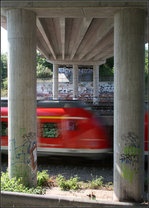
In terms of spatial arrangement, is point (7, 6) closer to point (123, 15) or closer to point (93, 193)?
point (123, 15)

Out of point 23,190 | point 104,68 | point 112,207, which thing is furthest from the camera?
point 104,68

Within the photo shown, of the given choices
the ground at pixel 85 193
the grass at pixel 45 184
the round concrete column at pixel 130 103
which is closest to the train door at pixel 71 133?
the grass at pixel 45 184

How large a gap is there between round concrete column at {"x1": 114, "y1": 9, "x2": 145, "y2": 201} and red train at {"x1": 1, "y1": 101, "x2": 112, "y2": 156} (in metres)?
3.10

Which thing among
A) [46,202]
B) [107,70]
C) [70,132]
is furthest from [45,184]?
[107,70]

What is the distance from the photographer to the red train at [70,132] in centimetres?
1081

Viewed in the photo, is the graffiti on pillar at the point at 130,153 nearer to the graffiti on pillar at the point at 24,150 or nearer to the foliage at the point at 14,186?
the foliage at the point at 14,186

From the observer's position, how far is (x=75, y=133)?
35.8ft

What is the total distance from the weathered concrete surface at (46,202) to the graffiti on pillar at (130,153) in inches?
60.0

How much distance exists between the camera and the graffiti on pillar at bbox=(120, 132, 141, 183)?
7.62 metres

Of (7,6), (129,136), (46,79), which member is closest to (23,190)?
(129,136)

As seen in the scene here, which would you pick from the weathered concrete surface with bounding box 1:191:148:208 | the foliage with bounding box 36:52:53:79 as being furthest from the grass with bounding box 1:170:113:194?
the foliage with bounding box 36:52:53:79

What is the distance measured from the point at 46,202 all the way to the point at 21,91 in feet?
12.2

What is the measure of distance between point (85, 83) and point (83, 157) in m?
39.0

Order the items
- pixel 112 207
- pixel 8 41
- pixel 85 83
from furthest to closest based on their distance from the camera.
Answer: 1. pixel 85 83
2. pixel 8 41
3. pixel 112 207
